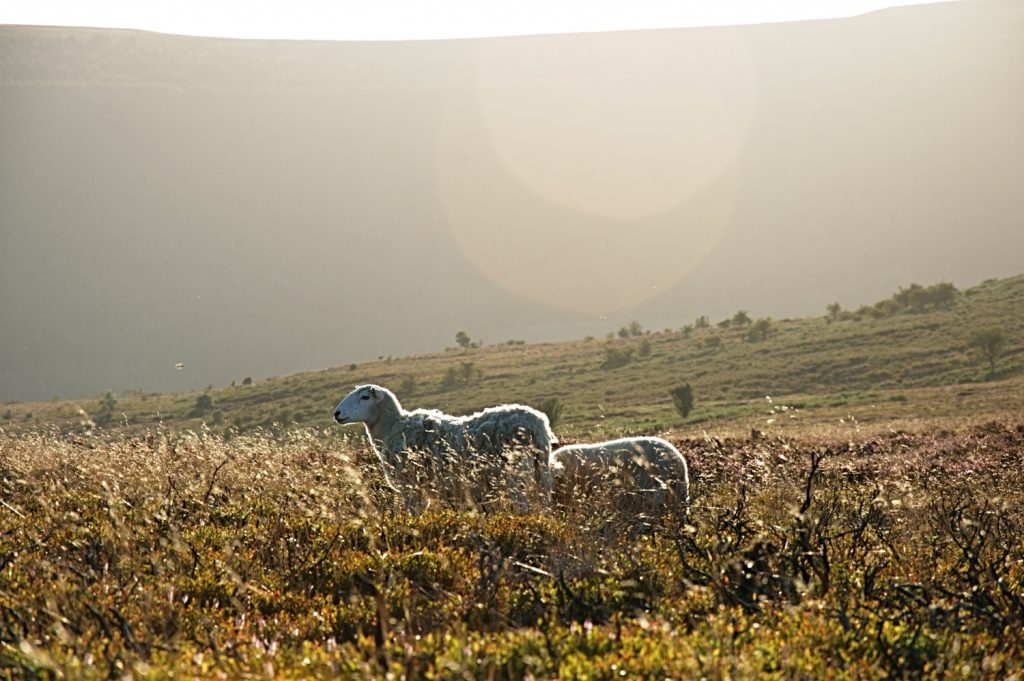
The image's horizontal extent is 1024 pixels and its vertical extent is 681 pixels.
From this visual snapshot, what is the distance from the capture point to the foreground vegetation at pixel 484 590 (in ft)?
14.9

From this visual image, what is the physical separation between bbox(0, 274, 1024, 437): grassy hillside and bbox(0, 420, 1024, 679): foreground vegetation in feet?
82.9

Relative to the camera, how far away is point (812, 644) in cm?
498

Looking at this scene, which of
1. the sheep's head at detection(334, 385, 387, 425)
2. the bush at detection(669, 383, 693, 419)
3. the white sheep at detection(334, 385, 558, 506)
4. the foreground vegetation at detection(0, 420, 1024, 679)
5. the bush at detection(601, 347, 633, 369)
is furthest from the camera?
the bush at detection(601, 347, 633, 369)

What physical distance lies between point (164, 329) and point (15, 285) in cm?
2831

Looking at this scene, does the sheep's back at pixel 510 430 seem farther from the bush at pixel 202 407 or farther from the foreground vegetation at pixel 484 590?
the bush at pixel 202 407

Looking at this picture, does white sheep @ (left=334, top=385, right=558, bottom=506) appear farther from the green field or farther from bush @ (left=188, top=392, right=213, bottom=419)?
bush @ (left=188, top=392, right=213, bottom=419)

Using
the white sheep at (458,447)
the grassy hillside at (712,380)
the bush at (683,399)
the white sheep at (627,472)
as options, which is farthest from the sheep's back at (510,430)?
the bush at (683,399)

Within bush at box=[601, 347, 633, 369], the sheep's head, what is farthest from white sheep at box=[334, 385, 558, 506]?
bush at box=[601, 347, 633, 369]

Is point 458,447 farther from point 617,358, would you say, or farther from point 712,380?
point 617,358

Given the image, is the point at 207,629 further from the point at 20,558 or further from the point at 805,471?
the point at 805,471

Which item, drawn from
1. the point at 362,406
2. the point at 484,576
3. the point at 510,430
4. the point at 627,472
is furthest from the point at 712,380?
the point at 484,576

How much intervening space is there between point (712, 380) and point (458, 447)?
42.5m

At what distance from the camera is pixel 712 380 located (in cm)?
5238

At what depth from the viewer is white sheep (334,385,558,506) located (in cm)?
1018
